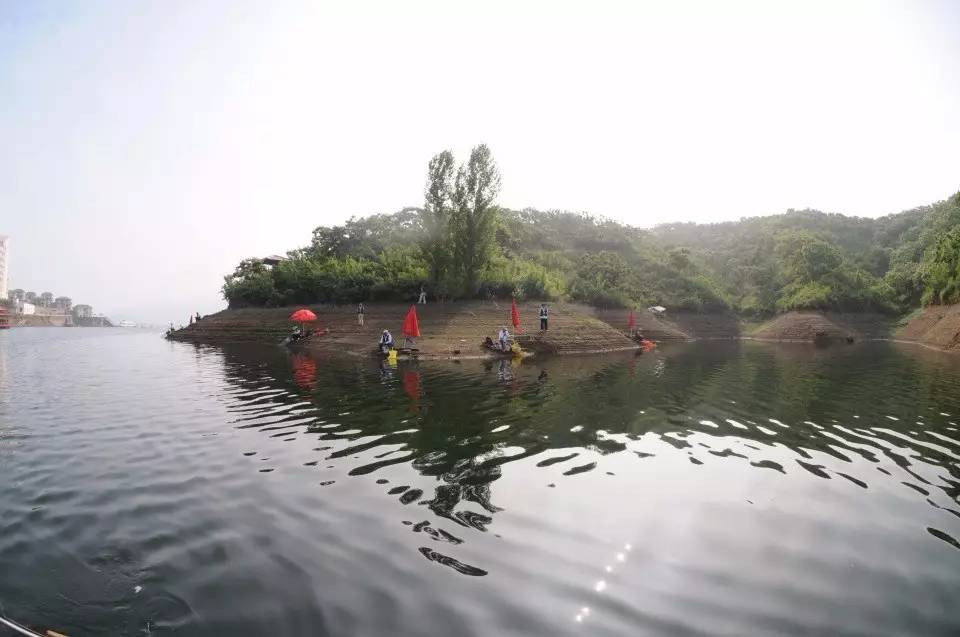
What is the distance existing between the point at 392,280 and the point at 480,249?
307 inches

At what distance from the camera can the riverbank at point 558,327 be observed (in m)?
33.1

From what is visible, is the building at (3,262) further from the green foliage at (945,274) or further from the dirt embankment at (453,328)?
the green foliage at (945,274)

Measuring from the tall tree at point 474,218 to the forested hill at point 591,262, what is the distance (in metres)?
0.08

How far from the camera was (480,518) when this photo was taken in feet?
20.5

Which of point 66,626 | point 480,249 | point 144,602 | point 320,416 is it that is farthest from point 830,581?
point 480,249

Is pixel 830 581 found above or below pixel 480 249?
below

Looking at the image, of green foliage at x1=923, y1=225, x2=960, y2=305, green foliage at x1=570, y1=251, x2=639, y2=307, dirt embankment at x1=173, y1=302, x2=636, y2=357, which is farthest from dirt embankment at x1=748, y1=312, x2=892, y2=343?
dirt embankment at x1=173, y1=302, x2=636, y2=357

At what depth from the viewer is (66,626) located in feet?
13.4

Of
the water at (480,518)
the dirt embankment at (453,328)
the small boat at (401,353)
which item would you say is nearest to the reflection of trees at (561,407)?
the water at (480,518)

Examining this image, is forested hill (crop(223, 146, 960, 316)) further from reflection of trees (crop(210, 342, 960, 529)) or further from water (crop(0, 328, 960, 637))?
water (crop(0, 328, 960, 637))

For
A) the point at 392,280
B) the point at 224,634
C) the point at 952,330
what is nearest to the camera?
the point at 224,634

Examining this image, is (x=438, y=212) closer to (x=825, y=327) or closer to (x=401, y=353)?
(x=401, y=353)

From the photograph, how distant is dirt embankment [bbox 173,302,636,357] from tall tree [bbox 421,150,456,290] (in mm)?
4100

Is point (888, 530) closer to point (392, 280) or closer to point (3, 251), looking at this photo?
point (392, 280)
